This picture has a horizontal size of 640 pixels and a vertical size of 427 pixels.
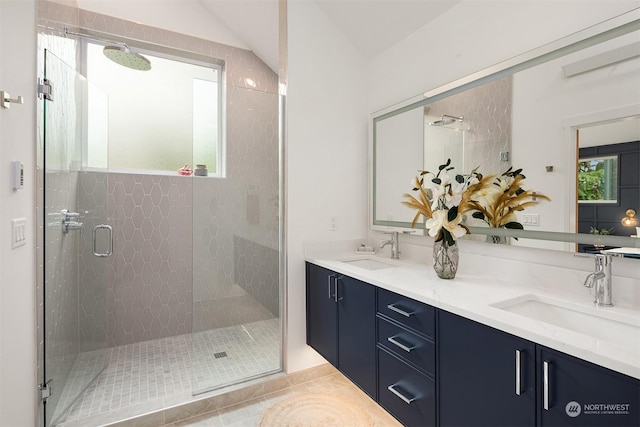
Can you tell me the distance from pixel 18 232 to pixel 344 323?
1.72 metres

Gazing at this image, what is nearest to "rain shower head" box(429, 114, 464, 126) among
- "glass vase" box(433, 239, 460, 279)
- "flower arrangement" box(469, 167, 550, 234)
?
"flower arrangement" box(469, 167, 550, 234)

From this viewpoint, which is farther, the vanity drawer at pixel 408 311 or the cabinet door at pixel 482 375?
the vanity drawer at pixel 408 311

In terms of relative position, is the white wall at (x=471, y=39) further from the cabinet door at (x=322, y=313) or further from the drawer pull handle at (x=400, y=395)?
the drawer pull handle at (x=400, y=395)

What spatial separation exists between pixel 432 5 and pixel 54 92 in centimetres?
226

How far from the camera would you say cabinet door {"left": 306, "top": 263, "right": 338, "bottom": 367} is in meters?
2.07

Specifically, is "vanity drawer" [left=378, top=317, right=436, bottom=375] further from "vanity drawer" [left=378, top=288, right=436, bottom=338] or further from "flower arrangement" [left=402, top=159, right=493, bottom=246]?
"flower arrangement" [left=402, top=159, right=493, bottom=246]

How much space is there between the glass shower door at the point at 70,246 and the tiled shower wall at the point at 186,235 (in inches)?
0.8

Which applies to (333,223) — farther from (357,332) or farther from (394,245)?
(357,332)

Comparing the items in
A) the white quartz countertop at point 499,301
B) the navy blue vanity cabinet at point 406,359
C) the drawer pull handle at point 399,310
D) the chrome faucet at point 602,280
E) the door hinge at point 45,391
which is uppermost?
the chrome faucet at point 602,280

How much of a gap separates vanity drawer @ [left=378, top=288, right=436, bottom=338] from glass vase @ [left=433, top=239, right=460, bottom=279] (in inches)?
12.8

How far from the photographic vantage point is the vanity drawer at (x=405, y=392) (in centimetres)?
137

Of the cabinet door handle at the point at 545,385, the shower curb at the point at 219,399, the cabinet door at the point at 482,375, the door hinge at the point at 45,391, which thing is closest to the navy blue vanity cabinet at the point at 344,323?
the shower curb at the point at 219,399

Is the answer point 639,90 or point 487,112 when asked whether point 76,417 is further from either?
point 639,90

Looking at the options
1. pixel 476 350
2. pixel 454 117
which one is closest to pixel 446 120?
pixel 454 117
